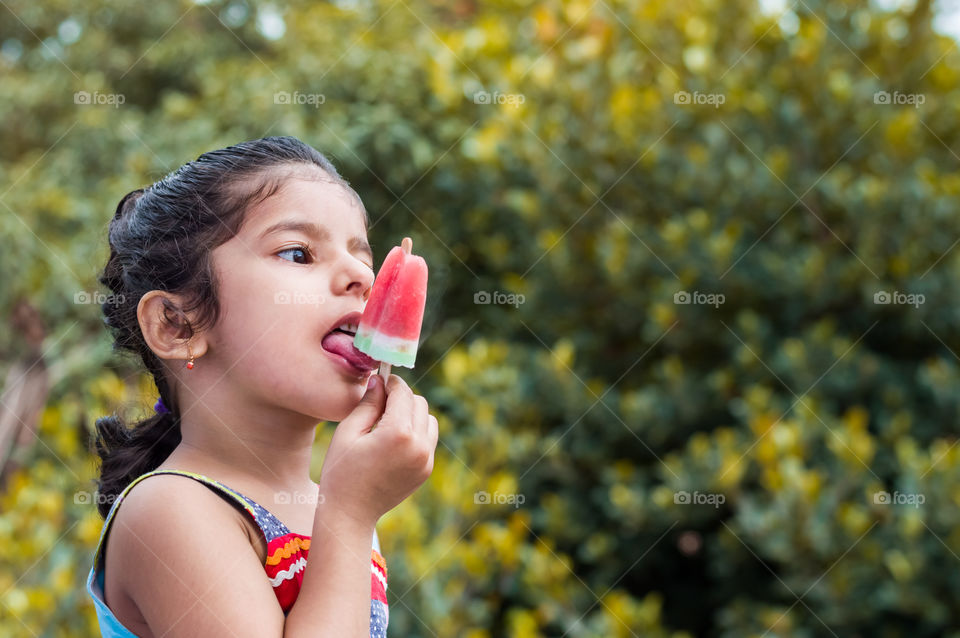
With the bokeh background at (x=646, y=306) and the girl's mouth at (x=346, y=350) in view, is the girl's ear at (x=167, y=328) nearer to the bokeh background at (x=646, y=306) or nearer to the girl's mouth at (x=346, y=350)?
the girl's mouth at (x=346, y=350)

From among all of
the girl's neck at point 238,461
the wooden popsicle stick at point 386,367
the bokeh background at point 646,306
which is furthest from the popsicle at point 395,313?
the bokeh background at point 646,306

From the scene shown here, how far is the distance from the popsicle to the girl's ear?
246 millimetres

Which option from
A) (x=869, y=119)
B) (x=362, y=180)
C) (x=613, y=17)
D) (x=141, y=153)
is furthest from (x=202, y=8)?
(x=869, y=119)

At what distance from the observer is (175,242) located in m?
1.32

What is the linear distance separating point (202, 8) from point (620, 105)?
435cm

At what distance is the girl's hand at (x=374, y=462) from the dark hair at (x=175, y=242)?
0.87 feet

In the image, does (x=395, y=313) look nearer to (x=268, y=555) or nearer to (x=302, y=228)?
(x=302, y=228)

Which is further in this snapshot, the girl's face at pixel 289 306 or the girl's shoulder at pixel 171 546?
the girl's face at pixel 289 306

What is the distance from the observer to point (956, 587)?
11.9ft

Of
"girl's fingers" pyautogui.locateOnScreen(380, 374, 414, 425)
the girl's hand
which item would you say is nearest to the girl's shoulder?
the girl's hand

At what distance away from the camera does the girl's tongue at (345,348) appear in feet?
4.16

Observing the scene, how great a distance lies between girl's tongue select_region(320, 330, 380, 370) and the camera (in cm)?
127

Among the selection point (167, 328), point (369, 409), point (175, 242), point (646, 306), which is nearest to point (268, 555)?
point (369, 409)

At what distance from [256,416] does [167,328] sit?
0.19 metres
